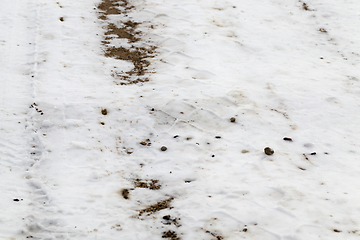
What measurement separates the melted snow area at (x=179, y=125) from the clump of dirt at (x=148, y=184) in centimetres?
3

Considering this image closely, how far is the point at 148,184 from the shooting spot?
332 cm

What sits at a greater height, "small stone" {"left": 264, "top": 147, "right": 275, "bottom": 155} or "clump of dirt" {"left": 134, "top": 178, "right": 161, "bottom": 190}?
"small stone" {"left": 264, "top": 147, "right": 275, "bottom": 155}

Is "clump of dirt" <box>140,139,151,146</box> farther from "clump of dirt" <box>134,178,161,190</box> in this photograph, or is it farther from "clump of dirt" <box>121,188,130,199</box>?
"clump of dirt" <box>121,188,130,199</box>

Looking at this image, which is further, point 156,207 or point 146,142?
point 146,142

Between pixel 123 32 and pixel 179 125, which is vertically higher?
pixel 123 32

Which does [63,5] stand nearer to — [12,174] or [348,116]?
[12,174]

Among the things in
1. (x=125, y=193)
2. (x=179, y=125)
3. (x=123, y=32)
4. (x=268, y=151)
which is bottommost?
(x=125, y=193)

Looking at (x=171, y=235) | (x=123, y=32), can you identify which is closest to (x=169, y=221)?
(x=171, y=235)

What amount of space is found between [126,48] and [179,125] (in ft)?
7.20

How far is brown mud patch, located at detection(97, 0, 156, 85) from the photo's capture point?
16.1ft

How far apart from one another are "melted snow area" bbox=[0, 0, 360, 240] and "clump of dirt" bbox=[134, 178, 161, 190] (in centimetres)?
3

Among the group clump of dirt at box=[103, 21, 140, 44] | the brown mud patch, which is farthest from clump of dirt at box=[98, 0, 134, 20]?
clump of dirt at box=[103, 21, 140, 44]

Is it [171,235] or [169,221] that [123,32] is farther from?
[171,235]

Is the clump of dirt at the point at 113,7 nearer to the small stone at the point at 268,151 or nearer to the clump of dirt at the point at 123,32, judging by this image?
the clump of dirt at the point at 123,32
